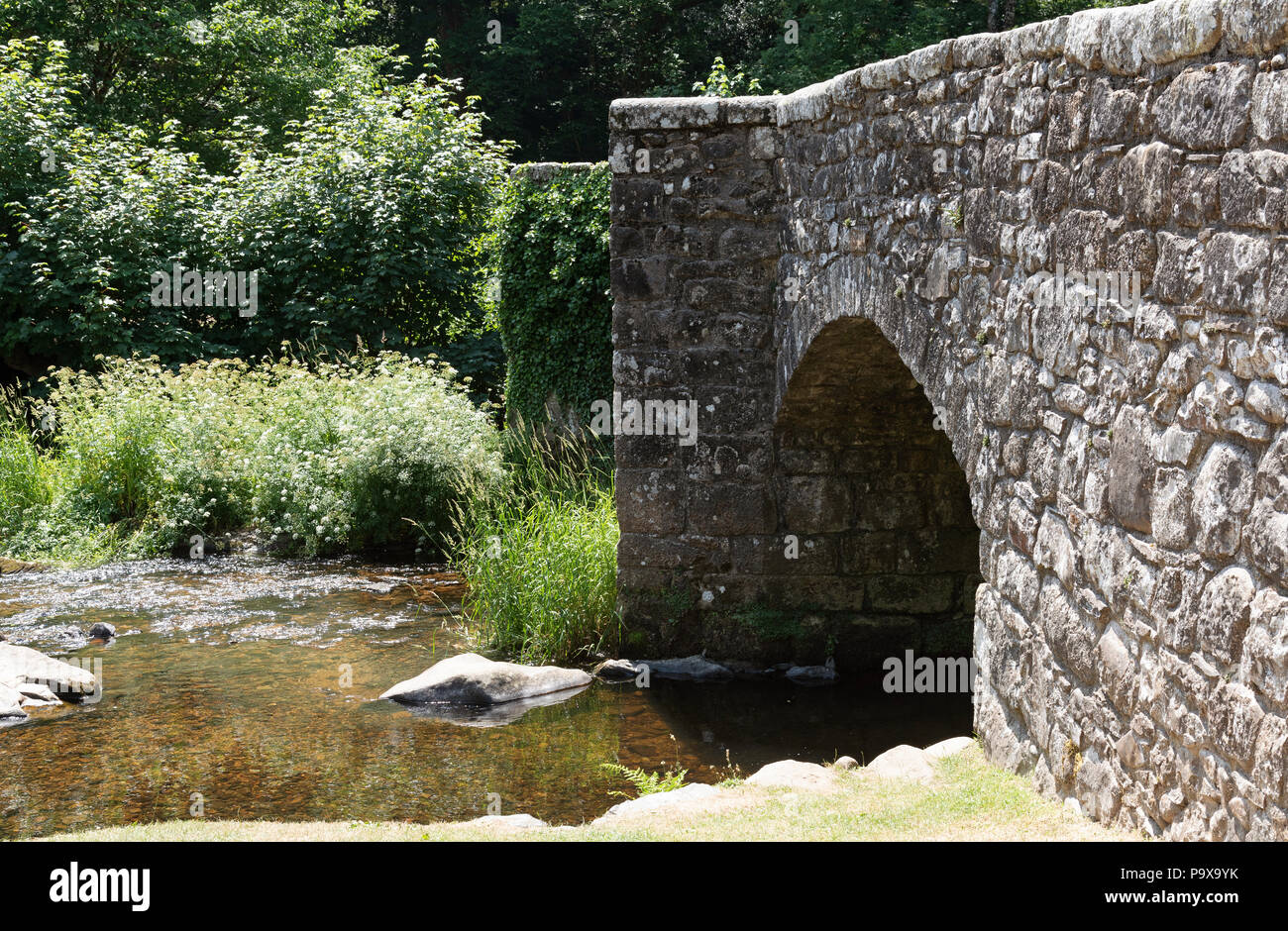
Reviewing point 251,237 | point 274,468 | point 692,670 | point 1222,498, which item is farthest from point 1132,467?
point 251,237

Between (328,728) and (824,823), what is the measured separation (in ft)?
11.3

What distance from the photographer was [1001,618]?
4.68 metres

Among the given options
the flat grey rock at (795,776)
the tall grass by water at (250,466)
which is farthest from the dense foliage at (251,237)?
the flat grey rock at (795,776)

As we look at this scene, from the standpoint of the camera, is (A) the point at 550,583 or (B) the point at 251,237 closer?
(A) the point at 550,583

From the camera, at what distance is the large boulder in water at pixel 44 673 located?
7.26 meters

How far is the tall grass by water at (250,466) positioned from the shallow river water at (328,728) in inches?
60.5

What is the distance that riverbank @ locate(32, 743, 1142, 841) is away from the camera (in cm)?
383

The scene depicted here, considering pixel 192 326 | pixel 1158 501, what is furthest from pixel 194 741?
pixel 192 326

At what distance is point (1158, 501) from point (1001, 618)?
1510mm

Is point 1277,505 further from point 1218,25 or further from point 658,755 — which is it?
point 658,755

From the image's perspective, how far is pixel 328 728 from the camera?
673cm

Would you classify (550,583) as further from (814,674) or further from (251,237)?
(251,237)

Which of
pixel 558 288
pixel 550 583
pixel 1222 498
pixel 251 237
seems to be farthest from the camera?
pixel 251 237

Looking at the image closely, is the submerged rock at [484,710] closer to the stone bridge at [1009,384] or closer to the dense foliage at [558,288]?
the stone bridge at [1009,384]
